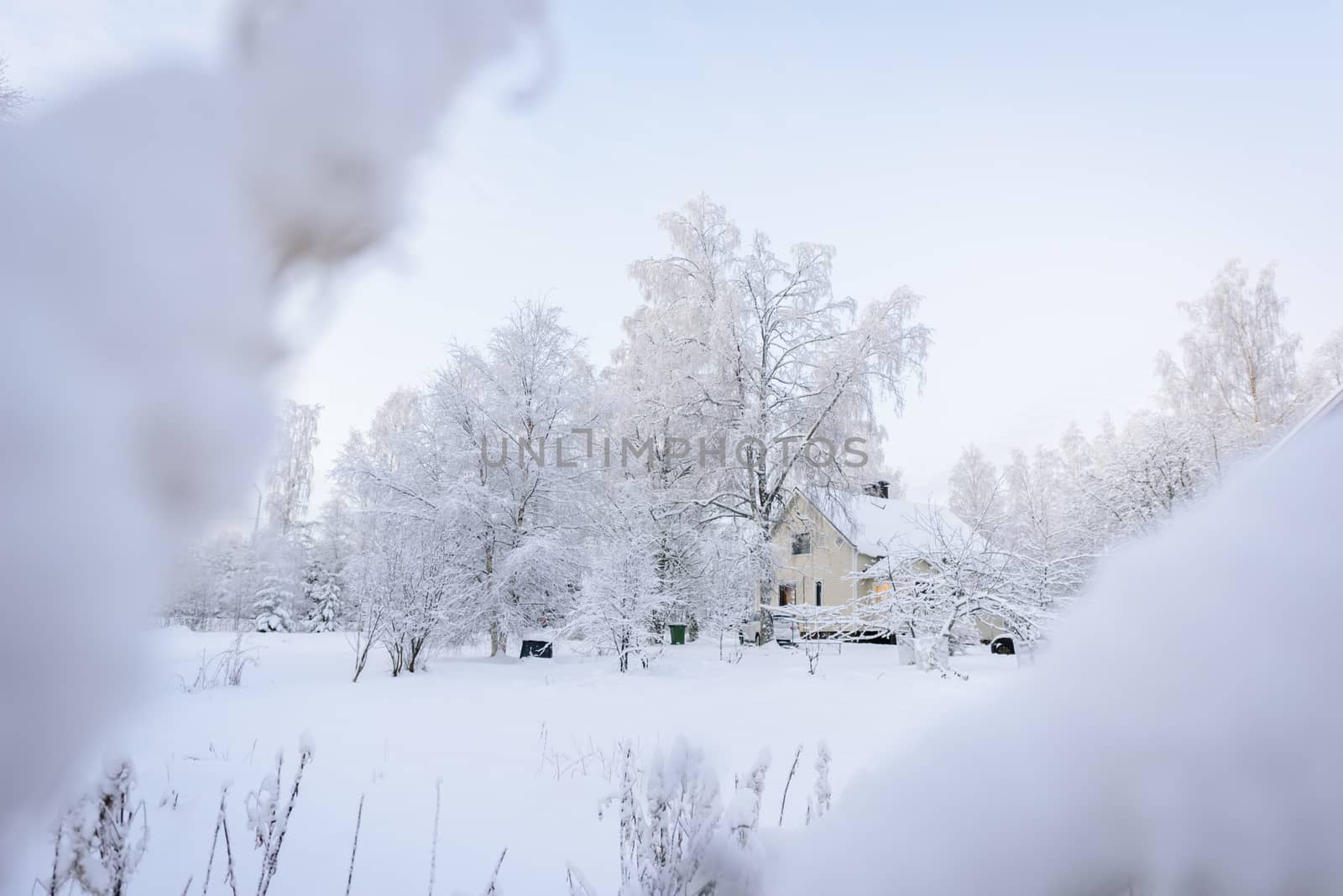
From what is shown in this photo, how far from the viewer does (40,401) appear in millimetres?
417

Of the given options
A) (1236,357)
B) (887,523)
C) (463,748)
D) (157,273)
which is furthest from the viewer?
(887,523)

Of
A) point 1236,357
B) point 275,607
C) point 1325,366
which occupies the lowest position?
point 275,607

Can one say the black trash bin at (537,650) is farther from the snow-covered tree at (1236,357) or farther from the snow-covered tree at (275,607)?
the snow-covered tree at (1236,357)

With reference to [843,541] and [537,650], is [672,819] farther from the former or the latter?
[843,541]

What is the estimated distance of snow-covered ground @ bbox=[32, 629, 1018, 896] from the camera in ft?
6.15

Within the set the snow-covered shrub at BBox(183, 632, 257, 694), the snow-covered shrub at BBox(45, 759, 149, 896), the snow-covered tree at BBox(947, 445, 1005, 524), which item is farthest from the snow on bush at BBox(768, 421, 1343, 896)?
the snow-covered tree at BBox(947, 445, 1005, 524)

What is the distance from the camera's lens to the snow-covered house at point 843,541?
10.9m

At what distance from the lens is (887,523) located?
23.6 meters

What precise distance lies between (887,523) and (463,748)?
2151cm

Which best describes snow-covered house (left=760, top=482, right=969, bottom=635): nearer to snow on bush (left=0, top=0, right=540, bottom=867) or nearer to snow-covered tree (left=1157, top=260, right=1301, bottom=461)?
snow-covered tree (left=1157, top=260, right=1301, bottom=461)

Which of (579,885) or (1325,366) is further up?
(1325,366)

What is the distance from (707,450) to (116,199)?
13146 millimetres

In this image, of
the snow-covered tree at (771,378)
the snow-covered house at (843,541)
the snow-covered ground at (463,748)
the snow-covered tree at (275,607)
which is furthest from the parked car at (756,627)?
the snow-covered tree at (275,607)

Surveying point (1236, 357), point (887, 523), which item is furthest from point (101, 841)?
point (887, 523)
